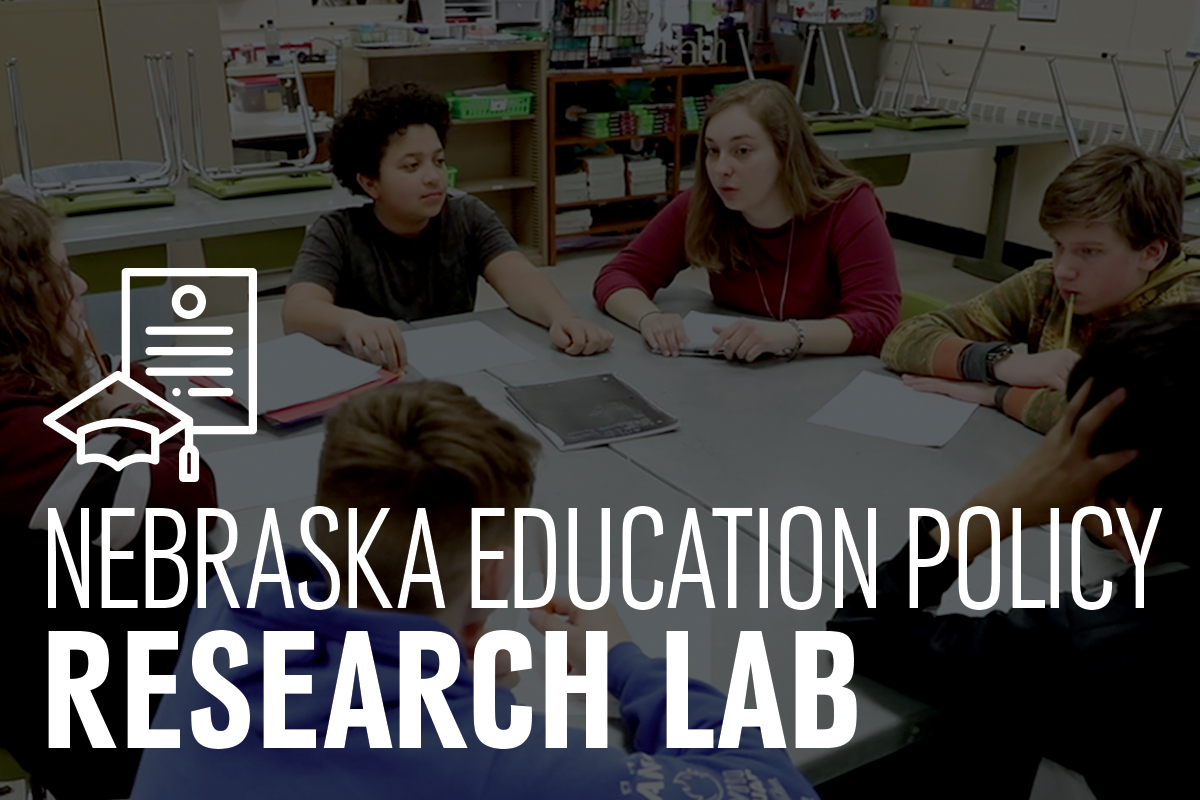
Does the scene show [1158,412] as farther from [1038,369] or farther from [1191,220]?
[1191,220]

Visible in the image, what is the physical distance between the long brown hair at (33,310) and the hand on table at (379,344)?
590 mm

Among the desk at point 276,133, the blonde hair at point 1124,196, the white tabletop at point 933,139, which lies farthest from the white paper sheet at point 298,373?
the desk at point 276,133

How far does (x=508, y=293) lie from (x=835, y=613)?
129 centimetres

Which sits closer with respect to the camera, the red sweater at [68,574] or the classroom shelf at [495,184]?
the red sweater at [68,574]

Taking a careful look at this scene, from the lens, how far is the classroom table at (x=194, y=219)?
268 cm

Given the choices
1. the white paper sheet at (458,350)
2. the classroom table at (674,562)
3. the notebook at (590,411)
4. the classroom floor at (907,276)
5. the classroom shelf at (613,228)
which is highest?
the white paper sheet at (458,350)

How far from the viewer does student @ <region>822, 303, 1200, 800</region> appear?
0.89 metres

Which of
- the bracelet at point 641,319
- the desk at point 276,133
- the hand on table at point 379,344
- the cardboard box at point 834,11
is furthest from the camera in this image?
the cardboard box at point 834,11

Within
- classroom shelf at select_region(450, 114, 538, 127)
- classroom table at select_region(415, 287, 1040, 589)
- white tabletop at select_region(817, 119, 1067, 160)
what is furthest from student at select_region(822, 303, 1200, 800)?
classroom shelf at select_region(450, 114, 538, 127)

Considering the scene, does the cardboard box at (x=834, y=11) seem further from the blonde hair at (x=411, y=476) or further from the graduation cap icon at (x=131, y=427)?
the blonde hair at (x=411, y=476)

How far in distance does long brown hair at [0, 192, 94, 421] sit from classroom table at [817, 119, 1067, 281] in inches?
119

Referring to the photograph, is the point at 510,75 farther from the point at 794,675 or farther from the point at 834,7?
the point at 794,675

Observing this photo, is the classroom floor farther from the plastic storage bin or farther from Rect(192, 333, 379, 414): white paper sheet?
Rect(192, 333, 379, 414): white paper sheet

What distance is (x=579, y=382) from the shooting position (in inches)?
70.6
